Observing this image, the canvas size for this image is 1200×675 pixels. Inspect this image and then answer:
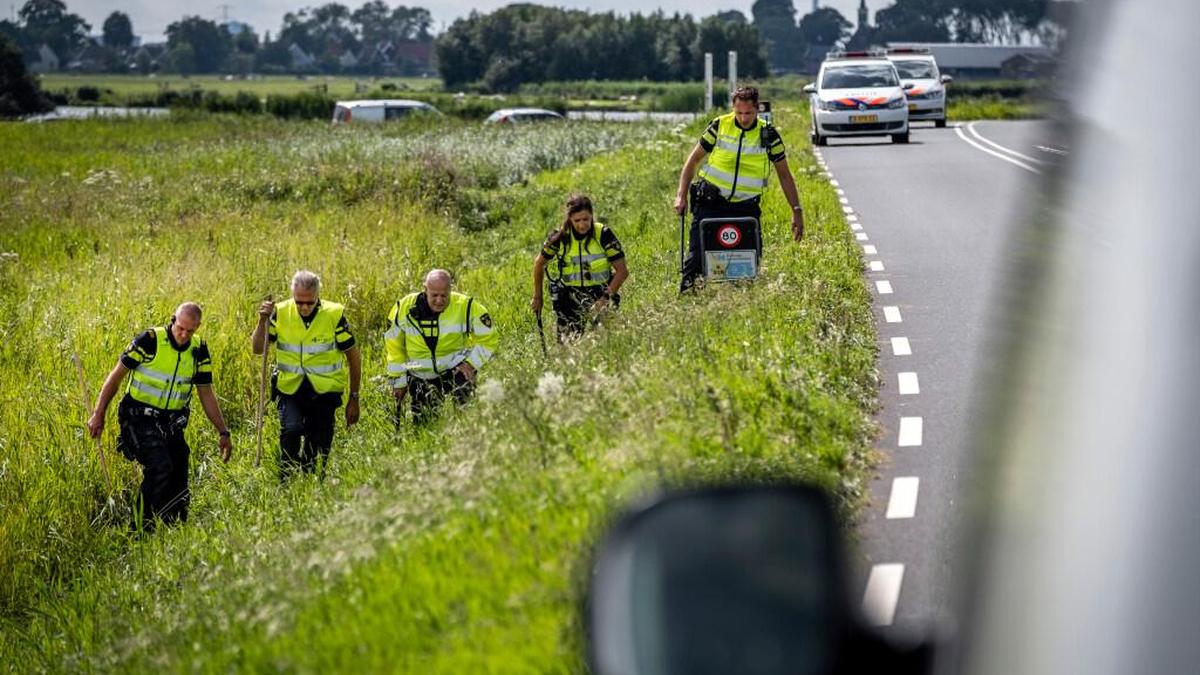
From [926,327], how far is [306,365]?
5.03m

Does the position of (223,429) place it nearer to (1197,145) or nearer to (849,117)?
(1197,145)

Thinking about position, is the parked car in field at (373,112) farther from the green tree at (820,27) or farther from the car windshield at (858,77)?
the green tree at (820,27)

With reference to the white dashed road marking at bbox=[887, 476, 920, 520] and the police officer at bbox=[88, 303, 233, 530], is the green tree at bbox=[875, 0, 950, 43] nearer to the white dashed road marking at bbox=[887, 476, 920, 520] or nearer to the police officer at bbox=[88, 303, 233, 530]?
the white dashed road marking at bbox=[887, 476, 920, 520]

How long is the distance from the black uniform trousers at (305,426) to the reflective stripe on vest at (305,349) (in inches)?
2.8

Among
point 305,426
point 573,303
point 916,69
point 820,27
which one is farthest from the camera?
point 820,27

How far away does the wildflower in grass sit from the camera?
378 inches

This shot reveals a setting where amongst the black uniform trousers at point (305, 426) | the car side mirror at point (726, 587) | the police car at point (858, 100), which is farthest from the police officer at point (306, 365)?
the police car at point (858, 100)

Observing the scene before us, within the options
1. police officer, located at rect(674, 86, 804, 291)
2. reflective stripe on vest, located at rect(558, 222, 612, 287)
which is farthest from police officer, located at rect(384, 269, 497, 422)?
police officer, located at rect(674, 86, 804, 291)

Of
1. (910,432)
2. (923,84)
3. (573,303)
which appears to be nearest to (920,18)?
(923,84)

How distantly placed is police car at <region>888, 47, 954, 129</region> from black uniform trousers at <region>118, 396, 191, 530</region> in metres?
28.4

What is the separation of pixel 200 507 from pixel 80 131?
160 feet

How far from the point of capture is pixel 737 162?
13273 millimetres

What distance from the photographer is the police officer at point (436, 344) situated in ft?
42.4

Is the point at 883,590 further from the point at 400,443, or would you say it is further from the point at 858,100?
the point at 858,100
